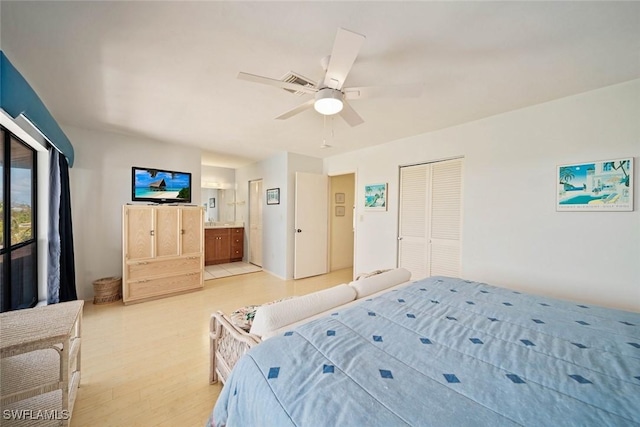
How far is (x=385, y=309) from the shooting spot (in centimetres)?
152

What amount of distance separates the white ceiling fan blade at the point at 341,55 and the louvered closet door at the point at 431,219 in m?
2.19

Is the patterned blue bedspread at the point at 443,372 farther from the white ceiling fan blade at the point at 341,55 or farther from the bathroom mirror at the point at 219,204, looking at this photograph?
the bathroom mirror at the point at 219,204

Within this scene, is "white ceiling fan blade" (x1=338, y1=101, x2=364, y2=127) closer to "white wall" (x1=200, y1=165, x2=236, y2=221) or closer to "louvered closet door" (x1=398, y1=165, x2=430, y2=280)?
"louvered closet door" (x1=398, y1=165, x2=430, y2=280)

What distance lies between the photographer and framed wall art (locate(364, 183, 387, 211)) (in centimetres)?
376

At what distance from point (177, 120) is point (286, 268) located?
2.86 meters

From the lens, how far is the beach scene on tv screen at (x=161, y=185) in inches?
140

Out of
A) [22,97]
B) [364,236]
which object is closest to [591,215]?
[364,236]

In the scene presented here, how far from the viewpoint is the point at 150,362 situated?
1.97m

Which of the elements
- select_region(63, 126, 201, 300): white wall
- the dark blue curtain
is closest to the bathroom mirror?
select_region(63, 126, 201, 300): white wall

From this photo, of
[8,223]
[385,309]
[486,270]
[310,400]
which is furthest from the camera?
[486,270]

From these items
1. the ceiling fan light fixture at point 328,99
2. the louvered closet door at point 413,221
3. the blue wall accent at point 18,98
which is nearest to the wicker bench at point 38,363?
the blue wall accent at point 18,98

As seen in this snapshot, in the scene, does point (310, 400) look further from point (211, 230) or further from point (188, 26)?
point (211, 230)

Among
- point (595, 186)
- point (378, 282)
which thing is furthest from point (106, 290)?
point (595, 186)

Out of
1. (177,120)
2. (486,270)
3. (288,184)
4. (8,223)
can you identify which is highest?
(177,120)
